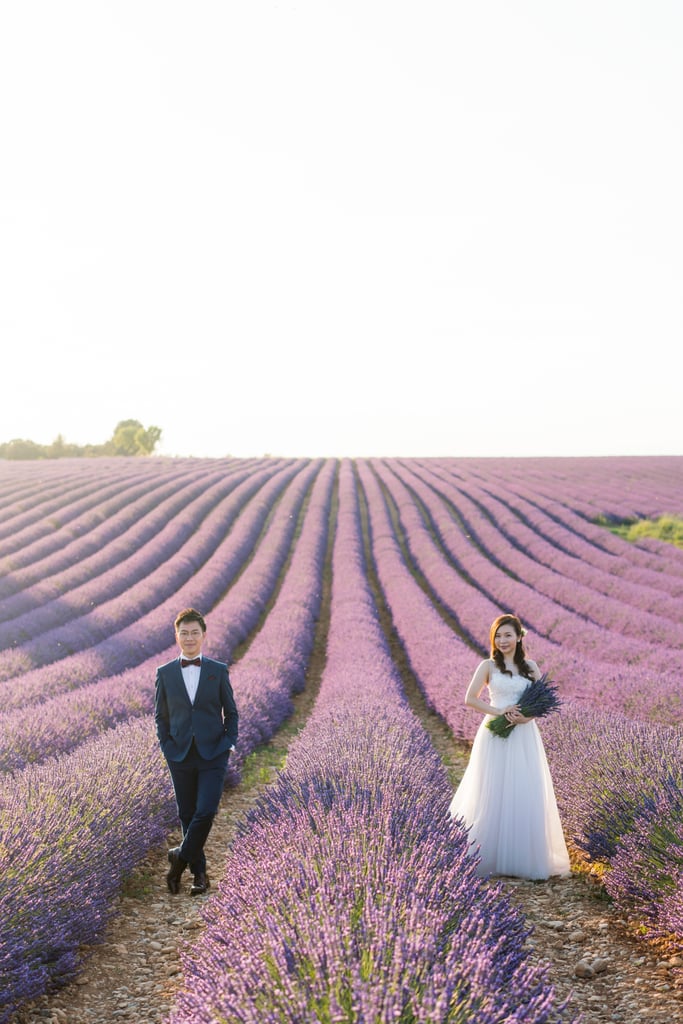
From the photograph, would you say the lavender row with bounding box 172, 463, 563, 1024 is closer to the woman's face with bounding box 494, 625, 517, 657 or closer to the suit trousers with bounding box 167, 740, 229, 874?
the suit trousers with bounding box 167, 740, 229, 874

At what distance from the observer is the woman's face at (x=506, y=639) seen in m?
4.72

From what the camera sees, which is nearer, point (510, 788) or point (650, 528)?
point (510, 788)

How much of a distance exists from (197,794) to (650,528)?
58.9 feet

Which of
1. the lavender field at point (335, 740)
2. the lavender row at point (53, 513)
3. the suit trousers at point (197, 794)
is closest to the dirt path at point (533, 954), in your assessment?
the lavender field at point (335, 740)

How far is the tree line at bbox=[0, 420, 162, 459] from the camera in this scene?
178 ft

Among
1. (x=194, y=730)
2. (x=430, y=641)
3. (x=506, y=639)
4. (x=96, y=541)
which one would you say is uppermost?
(x=506, y=639)

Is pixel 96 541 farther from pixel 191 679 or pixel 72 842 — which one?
pixel 72 842

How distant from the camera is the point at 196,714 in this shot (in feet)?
13.9

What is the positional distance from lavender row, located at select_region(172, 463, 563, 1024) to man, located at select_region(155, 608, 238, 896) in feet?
1.04

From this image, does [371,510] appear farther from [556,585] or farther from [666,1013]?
[666,1013]

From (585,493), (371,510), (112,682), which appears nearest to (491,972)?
(112,682)

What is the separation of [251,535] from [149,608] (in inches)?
255

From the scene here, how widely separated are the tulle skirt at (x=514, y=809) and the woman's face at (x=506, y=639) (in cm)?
43

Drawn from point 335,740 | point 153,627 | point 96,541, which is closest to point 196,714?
point 335,740
